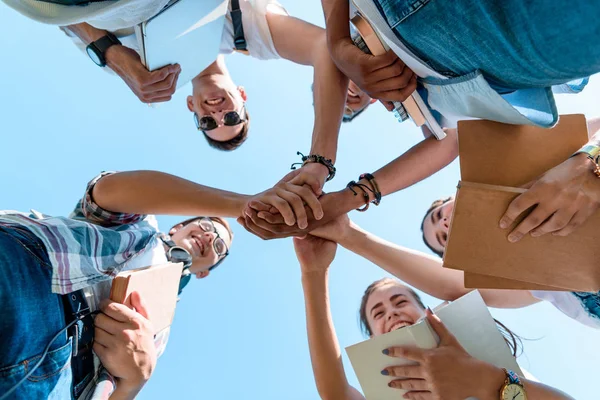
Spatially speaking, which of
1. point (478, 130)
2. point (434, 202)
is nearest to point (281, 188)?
point (478, 130)

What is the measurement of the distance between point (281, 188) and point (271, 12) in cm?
128

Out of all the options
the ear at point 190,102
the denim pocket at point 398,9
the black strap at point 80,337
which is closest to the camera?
the denim pocket at point 398,9

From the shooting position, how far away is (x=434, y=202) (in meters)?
3.42

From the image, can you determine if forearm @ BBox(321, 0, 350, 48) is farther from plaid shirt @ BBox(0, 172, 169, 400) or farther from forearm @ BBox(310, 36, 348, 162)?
plaid shirt @ BBox(0, 172, 169, 400)

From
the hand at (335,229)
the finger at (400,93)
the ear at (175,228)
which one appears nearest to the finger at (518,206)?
the finger at (400,93)

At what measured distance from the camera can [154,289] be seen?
1.97 m

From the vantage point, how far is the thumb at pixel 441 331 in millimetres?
2035

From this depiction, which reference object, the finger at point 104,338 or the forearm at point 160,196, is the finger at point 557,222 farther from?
the finger at point 104,338

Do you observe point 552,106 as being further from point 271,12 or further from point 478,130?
point 271,12

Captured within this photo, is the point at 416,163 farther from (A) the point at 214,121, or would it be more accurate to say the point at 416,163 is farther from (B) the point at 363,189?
(A) the point at 214,121

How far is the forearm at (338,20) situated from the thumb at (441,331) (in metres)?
1.34

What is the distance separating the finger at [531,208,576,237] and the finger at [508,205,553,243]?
1 centimetres

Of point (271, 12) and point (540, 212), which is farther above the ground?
point (271, 12)

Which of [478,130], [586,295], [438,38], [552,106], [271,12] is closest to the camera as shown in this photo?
[438,38]
